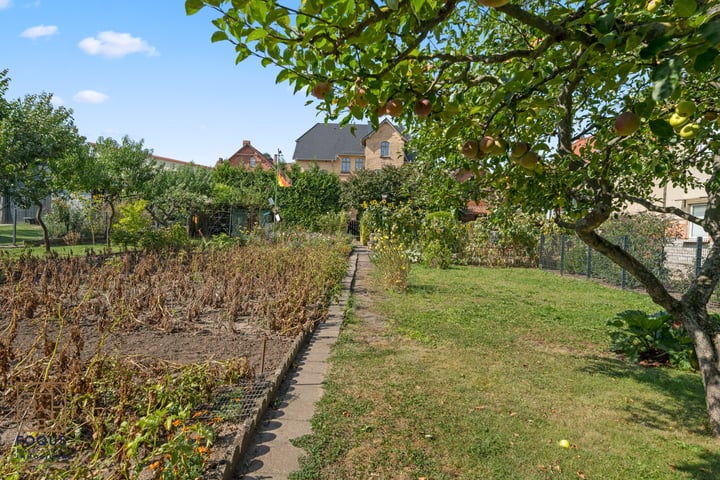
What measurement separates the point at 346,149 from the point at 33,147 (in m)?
29.8

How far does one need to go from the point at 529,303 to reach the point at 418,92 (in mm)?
7536

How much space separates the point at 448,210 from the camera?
14.4ft

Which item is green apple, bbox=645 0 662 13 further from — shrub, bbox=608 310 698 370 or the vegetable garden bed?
shrub, bbox=608 310 698 370

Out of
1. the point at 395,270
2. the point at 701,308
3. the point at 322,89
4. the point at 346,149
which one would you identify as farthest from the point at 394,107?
the point at 346,149

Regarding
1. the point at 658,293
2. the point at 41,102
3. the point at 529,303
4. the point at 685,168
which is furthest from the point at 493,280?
the point at 41,102

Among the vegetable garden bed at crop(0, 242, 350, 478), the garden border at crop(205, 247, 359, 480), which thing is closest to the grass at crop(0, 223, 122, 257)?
the vegetable garden bed at crop(0, 242, 350, 478)

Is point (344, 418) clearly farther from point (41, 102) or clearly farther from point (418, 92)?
point (41, 102)

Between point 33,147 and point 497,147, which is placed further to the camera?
point 33,147

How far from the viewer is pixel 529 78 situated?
188cm

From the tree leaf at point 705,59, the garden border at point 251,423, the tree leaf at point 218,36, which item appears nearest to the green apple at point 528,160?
the tree leaf at point 705,59

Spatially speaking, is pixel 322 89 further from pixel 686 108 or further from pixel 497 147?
pixel 686 108

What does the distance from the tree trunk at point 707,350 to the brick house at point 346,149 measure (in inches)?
1331

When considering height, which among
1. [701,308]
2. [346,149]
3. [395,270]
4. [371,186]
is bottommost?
[395,270]

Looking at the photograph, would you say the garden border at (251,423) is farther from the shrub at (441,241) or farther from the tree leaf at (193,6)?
the shrub at (441,241)
